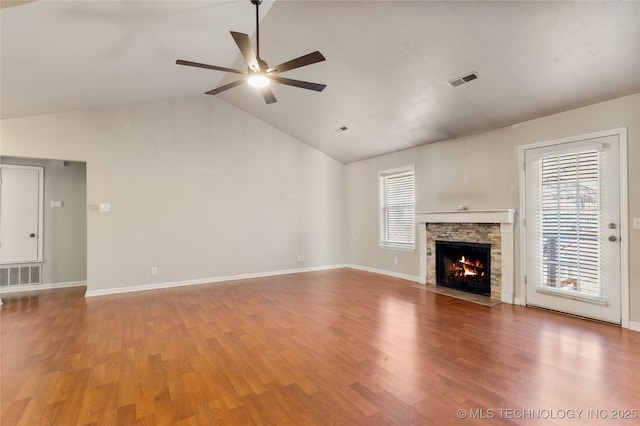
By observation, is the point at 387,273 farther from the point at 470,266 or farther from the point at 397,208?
the point at 470,266

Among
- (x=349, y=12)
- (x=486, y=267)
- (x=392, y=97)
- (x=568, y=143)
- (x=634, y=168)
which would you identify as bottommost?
(x=486, y=267)

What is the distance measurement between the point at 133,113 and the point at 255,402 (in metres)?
5.46

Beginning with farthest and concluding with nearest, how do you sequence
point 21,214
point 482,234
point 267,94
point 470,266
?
1. point 21,214
2. point 470,266
3. point 482,234
4. point 267,94

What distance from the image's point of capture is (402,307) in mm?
4172

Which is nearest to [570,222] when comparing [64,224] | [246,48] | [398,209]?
[398,209]

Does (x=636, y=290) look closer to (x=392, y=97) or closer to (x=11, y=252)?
(x=392, y=97)

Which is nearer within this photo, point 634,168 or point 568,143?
point 634,168

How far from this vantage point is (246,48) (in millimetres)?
2547

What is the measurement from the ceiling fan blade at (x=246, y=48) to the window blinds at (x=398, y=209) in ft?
13.5

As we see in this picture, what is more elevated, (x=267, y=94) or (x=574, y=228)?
(x=267, y=94)

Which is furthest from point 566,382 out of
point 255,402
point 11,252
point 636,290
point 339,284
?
point 11,252

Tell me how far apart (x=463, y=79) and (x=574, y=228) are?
2.32m

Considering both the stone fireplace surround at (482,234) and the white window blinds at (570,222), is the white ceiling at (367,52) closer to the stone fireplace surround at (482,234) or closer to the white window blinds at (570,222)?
the white window blinds at (570,222)

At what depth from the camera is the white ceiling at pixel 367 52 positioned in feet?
8.90
